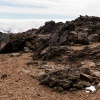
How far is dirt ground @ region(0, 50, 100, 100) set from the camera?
23.1 metres

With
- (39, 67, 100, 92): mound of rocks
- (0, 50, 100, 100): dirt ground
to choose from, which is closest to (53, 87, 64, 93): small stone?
(39, 67, 100, 92): mound of rocks

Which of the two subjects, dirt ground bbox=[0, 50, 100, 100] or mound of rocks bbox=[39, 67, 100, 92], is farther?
mound of rocks bbox=[39, 67, 100, 92]

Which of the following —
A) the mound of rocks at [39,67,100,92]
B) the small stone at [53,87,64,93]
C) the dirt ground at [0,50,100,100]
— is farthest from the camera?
the mound of rocks at [39,67,100,92]

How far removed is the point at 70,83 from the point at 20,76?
6769mm

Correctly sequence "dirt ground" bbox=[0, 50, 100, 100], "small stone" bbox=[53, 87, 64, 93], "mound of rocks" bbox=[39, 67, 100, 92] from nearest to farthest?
"dirt ground" bbox=[0, 50, 100, 100], "small stone" bbox=[53, 87, 64, 93], "mound of rocks" bbox=[39, 67, 100, 92]

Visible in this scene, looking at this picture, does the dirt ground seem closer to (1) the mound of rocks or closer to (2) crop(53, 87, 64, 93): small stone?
(2) crop(53, 87, 64, 93): small stone

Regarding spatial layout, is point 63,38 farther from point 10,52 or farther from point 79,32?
point 10,52

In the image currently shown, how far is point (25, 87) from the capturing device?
2577cm

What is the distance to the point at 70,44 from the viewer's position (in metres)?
39.7

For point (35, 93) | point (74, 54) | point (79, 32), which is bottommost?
point (35, 93)

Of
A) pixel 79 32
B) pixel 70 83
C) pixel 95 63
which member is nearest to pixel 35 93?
pixel 70 83

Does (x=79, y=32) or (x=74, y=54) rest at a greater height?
(x=79, y=32)

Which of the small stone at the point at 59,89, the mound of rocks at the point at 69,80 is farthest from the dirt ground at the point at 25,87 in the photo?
the mound of rocks at the point at 69,80

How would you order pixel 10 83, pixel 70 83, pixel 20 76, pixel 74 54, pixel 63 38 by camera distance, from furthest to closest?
pixel 63 38 → pixel 74 54 → pixel 20 76 → pixel 10 83 → pixel 70 83
